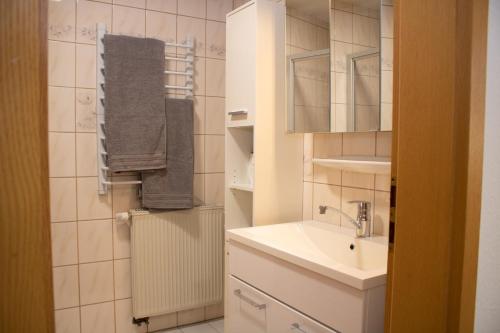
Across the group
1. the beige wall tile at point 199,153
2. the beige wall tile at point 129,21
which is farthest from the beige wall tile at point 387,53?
the beige wall tile at point 129,21

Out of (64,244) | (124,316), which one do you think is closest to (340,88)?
(64,244)

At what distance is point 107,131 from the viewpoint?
6.86 feet

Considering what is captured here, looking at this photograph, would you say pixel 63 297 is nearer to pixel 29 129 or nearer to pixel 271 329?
pixel 271 329

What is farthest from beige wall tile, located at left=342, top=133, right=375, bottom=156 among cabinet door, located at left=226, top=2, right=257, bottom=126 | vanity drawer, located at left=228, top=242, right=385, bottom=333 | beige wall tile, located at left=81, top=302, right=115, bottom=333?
beige wall tile, located at left=81, top=302, right=115, bottom=333

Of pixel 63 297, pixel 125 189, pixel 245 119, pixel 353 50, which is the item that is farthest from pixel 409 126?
pixel 63 297

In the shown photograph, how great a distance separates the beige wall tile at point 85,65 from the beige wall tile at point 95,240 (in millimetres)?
828

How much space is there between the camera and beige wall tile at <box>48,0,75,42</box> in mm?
2064

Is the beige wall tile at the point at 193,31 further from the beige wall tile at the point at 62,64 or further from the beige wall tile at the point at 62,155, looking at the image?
the beige wall tile at the point at 62,155

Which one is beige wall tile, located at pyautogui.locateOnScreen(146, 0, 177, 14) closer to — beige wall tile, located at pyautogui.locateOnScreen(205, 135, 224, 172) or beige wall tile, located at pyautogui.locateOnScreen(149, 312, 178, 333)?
beige wall tile, located at pyautogui.locateOnScreen(205, 135, 224, 172)

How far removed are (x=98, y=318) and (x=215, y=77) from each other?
1.72 meters

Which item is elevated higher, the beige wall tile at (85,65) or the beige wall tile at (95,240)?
the beige wall tile at (85,65)

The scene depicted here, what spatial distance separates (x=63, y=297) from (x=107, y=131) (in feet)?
3.33

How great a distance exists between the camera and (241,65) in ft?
6.51

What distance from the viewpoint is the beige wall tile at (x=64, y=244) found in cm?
212
